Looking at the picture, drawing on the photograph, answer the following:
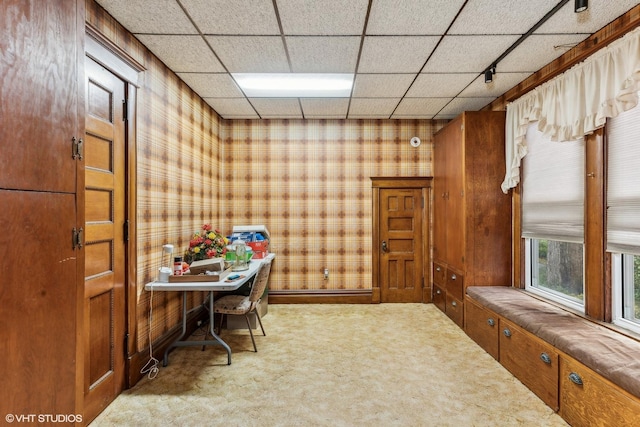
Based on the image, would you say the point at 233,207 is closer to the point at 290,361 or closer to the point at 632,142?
the point at 290,361

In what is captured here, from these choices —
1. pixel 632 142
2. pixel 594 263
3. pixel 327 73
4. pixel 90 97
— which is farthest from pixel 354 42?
pixel 594 263

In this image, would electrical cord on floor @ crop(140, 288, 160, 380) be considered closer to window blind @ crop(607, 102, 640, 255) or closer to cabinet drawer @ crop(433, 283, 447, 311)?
cabinet drawer @ crop(433, 283, 447, 311)

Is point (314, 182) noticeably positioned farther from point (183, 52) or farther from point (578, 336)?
point (578, 336)

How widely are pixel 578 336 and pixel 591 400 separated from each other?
1.33 feet

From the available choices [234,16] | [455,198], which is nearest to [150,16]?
[234,16]

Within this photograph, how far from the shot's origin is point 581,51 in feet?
8.71

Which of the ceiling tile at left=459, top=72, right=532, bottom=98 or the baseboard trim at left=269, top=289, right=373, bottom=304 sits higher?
the ceiling tile at left=459, top=72, right=532, bottom=98

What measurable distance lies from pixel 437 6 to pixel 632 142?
1713mm

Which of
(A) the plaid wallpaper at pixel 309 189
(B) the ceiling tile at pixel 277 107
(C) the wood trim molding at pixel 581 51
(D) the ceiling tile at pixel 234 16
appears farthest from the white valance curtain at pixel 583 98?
(B) the ceiling tile at pixel 277 107

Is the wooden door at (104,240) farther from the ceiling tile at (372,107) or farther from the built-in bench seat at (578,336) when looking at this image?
the built-in bench seat at (578,336)

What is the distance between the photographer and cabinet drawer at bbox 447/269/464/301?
385cm

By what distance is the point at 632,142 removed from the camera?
2283 mm

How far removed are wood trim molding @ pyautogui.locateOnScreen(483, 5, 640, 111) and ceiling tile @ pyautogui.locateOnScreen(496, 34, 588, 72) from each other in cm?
5

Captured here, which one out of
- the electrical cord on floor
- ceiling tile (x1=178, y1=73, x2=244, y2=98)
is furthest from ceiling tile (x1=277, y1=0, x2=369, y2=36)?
the electrical cord on floor
